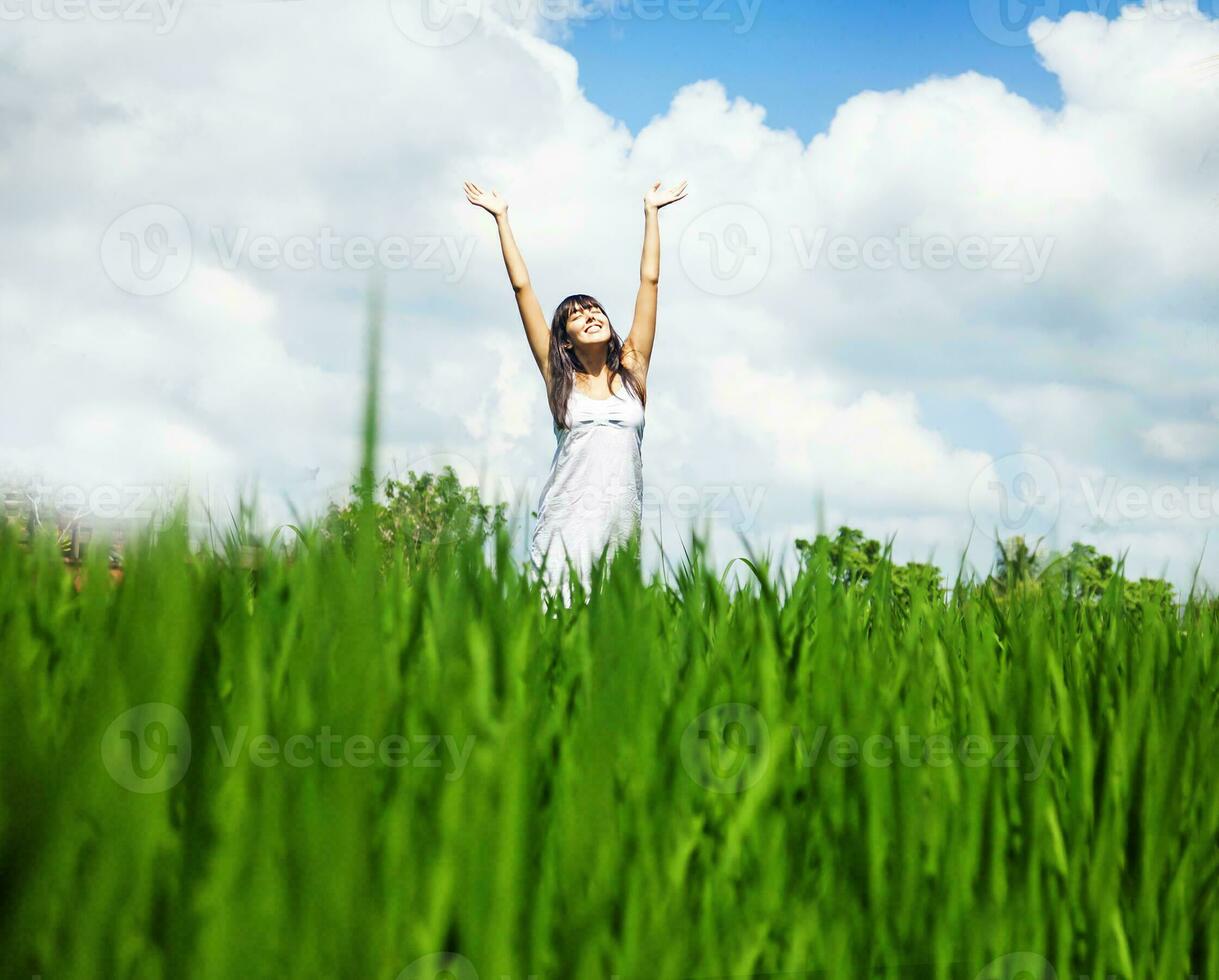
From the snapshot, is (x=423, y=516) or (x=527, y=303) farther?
(x=527, y=303)

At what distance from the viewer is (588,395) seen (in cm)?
534

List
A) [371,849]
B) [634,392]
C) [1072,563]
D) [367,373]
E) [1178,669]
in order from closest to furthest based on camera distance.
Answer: [367,373] < [371,849] < [1178,669] < [1072,563] < [634,392]

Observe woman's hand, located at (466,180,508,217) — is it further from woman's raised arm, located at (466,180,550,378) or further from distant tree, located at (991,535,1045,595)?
distant tree, located at (991,535,1045,595)

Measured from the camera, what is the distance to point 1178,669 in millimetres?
2076

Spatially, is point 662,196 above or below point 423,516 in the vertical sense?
above

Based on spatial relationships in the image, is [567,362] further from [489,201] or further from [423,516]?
[423,516]

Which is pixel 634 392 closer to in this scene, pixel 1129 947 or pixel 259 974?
pixel 1129 947

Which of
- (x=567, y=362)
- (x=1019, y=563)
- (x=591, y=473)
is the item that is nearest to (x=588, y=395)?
(x=567, y=362)

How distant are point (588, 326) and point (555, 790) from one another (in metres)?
4.14

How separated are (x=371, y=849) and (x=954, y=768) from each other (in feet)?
3.20

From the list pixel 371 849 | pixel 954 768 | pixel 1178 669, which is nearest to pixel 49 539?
pixel 371 849

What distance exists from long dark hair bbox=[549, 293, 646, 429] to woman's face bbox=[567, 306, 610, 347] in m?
0.02

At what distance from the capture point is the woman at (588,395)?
5.09m

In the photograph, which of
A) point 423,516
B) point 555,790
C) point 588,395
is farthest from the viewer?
point 588,395
